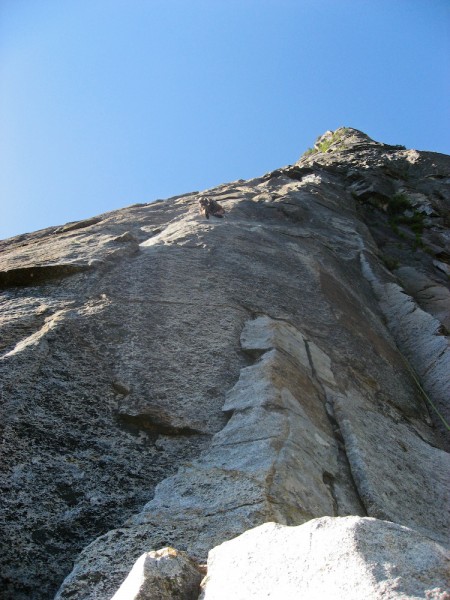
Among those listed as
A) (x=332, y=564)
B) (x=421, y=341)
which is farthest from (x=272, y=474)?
(x=421, y=341)

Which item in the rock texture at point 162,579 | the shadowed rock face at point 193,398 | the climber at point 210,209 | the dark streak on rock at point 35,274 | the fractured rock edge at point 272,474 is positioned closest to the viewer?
the rock texture at point 162,579

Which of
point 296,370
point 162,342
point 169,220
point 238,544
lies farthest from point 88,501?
point 169,220

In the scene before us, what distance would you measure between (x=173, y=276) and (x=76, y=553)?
303cm

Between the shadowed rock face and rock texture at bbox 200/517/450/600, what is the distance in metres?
0.52

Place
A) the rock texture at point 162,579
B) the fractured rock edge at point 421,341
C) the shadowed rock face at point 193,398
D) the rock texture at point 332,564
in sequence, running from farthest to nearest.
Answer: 1. the fractured rock edge at point 421,341
2. the shadowed rock face at point 193,398
3. the rock texture at point 162,579
4. the rock texture at point 332,564

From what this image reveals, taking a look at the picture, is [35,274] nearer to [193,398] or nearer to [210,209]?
[193,398]

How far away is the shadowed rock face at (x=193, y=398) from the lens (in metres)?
2.53

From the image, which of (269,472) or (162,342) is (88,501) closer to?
(269,472)

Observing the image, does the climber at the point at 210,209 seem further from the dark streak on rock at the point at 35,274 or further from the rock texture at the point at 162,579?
the rock texture at the point at 162,579

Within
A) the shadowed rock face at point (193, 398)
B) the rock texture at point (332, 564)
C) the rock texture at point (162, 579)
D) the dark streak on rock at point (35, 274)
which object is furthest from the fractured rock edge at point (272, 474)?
the dark streak on rock at point (35, 274)

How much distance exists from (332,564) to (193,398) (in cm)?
200

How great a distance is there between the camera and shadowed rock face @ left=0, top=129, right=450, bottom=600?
8.31ft

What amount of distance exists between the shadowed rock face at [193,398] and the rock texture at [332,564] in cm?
52

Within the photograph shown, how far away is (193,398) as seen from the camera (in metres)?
3.58
